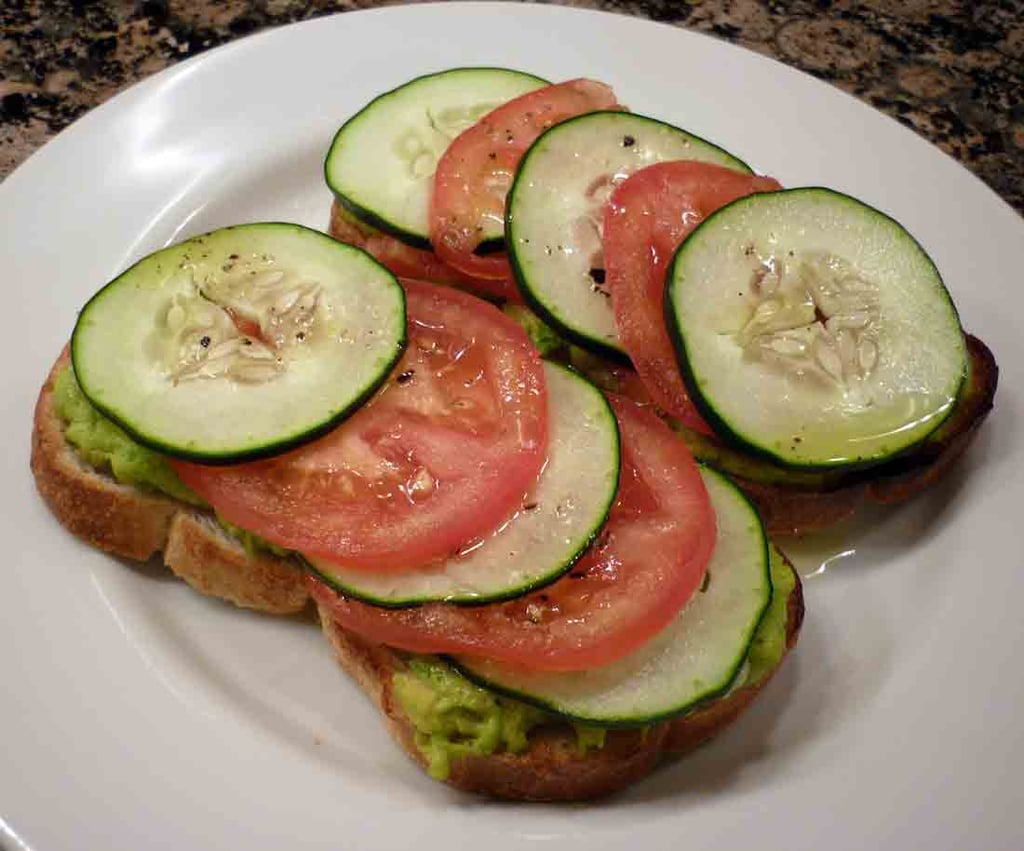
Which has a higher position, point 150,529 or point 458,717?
point 150,529

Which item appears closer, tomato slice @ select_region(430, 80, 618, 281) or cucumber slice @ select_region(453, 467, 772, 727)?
cucumber slice @ select_region(453, 467, 772, 727)

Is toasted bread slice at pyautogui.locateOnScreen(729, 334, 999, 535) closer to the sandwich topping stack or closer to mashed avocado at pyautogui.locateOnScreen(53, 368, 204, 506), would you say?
the sandwich topping stack

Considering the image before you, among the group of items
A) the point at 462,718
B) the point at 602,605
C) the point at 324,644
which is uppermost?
the point at 602,605

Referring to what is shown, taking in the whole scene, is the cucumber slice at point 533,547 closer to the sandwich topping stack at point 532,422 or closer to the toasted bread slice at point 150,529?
the sandwich topping stack at point 532,422

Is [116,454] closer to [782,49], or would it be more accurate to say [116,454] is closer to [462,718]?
[462,718]

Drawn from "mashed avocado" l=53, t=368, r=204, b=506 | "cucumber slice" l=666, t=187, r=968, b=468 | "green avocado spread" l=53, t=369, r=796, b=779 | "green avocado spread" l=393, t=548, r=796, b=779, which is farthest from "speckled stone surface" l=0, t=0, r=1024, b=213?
"green avocado spread" l=393, t=548, r=796, b=779

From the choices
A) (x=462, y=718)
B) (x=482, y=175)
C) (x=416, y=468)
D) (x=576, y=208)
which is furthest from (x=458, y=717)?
(x=482, y=175)
